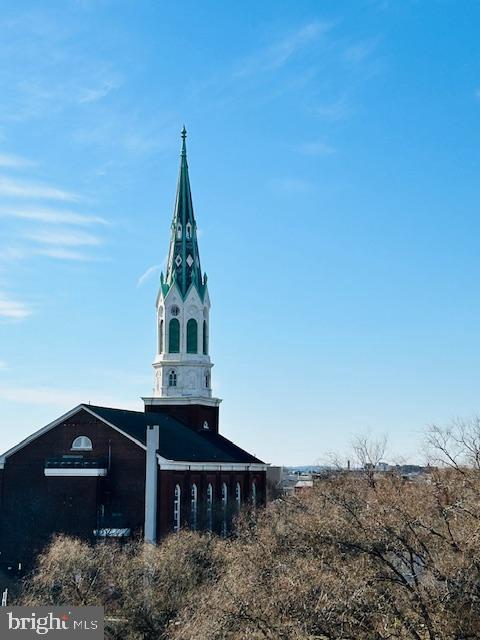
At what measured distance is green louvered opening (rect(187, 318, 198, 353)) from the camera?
245 feet

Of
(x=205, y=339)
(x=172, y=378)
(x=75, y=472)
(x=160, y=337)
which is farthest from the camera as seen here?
(x=205, y=339)

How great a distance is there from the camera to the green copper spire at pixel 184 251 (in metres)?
75.9

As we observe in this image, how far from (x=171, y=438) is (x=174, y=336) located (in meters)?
13.4

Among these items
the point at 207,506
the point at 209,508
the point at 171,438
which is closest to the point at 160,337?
the point at 171,438

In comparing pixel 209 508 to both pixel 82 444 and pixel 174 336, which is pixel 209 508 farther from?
pixel 174 336

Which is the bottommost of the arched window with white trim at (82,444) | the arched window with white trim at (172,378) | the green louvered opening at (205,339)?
the arched window with white trim at (82,444)

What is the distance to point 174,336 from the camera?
74750 mm

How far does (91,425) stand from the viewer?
57375 mm

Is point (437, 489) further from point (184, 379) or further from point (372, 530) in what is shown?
point (184, 379)

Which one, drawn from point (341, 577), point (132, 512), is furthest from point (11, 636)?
point (132, 512)

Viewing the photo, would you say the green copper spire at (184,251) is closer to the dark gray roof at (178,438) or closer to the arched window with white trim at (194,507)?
the dark gray roof at (178,438)

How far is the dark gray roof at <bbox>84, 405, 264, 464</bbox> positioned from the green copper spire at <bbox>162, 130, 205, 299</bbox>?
11.9 metres

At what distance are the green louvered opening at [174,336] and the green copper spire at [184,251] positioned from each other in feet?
8.25

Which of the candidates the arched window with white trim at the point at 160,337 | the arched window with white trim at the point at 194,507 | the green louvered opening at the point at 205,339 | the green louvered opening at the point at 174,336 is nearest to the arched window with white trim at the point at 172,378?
the green louvered opening at the point at 174,336
